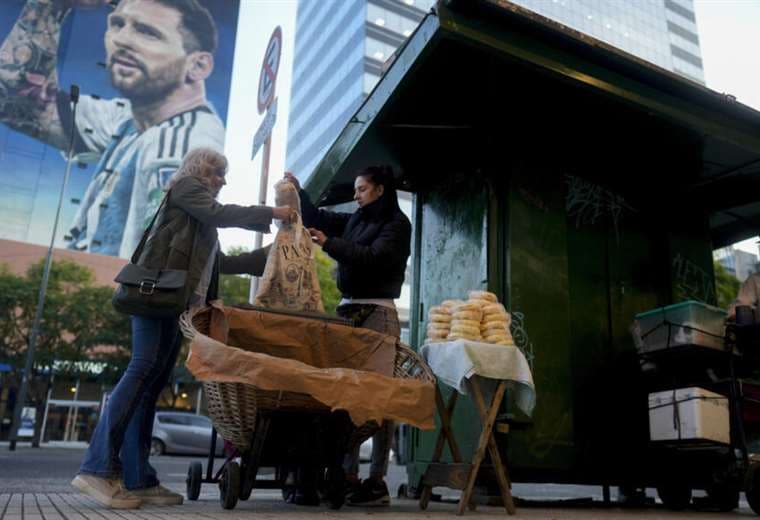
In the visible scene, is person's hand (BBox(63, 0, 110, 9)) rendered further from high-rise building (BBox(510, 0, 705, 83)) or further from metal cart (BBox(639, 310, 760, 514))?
metal cart (BBox(639, 310, 760, 514))

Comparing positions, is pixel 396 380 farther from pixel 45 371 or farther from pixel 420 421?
pixel 45 371

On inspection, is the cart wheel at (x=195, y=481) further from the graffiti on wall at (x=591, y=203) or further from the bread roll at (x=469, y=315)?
the graffiti on wall at (x=591, y=203)

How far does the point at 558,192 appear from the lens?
20.3ft

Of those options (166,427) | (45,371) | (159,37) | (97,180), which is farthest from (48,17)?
(166,427)

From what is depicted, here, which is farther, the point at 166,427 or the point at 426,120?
the point at 166,427

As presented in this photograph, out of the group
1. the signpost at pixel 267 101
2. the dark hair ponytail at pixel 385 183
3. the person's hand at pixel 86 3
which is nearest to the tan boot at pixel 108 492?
the dark hair ponytail at pixel 385 183

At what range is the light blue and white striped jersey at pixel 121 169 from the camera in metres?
49.8

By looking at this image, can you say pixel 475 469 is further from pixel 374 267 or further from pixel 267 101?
pixel 267 101

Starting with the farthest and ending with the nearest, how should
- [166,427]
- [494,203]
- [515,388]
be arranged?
[166,427], [494,203], [515,388]

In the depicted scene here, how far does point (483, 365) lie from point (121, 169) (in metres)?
52.3

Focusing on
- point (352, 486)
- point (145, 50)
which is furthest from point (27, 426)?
point (352, 486)

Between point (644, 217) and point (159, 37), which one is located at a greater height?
point (159, 37)

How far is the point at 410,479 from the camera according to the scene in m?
6.21

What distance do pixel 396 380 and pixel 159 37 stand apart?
56.7m
